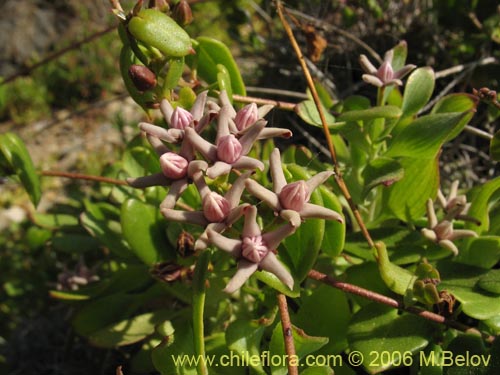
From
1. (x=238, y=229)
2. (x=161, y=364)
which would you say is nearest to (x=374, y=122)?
(x=238, y=229)

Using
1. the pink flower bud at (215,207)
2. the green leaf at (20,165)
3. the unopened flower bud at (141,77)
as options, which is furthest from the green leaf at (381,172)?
the green leaf at (20,165)

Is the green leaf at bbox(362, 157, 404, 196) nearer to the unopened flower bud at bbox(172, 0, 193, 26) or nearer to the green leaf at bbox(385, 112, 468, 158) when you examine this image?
the green leaf at bbox(385, 112, 468, 158)

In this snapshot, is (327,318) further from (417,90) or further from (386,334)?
(417,90)

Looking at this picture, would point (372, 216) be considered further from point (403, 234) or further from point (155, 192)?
point (155, 192)

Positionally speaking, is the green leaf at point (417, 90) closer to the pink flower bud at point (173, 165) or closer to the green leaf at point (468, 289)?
the green leaf at point (468, 289)


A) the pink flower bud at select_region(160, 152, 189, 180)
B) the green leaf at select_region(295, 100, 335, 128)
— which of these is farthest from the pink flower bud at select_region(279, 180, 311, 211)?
the green leaf at select_region(295, 100, 335, 128)

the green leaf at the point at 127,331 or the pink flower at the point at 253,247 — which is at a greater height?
the pink flower at the point at 253,247
